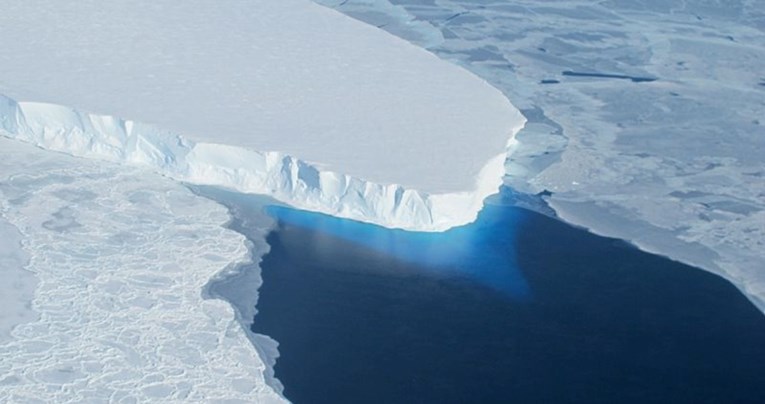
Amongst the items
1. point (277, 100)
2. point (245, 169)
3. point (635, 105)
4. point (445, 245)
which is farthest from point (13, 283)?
point (635, 105)

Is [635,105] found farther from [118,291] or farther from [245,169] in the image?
[118,291]

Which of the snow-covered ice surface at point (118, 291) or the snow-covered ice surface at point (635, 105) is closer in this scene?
the snow-covered ice surface at point (118, 291)

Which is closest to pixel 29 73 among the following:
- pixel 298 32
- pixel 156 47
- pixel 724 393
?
pixel 156 47

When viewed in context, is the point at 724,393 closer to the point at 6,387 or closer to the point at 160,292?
the point at 160,292

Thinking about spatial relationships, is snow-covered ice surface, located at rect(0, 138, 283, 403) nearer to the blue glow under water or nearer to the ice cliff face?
the ice cliff face

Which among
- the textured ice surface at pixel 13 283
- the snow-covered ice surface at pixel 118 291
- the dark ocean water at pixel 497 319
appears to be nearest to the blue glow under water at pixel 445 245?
the dark ocean water at pixel 497 319

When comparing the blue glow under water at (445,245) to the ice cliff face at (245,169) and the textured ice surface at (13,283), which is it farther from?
the textured ice surface at (13,283)
